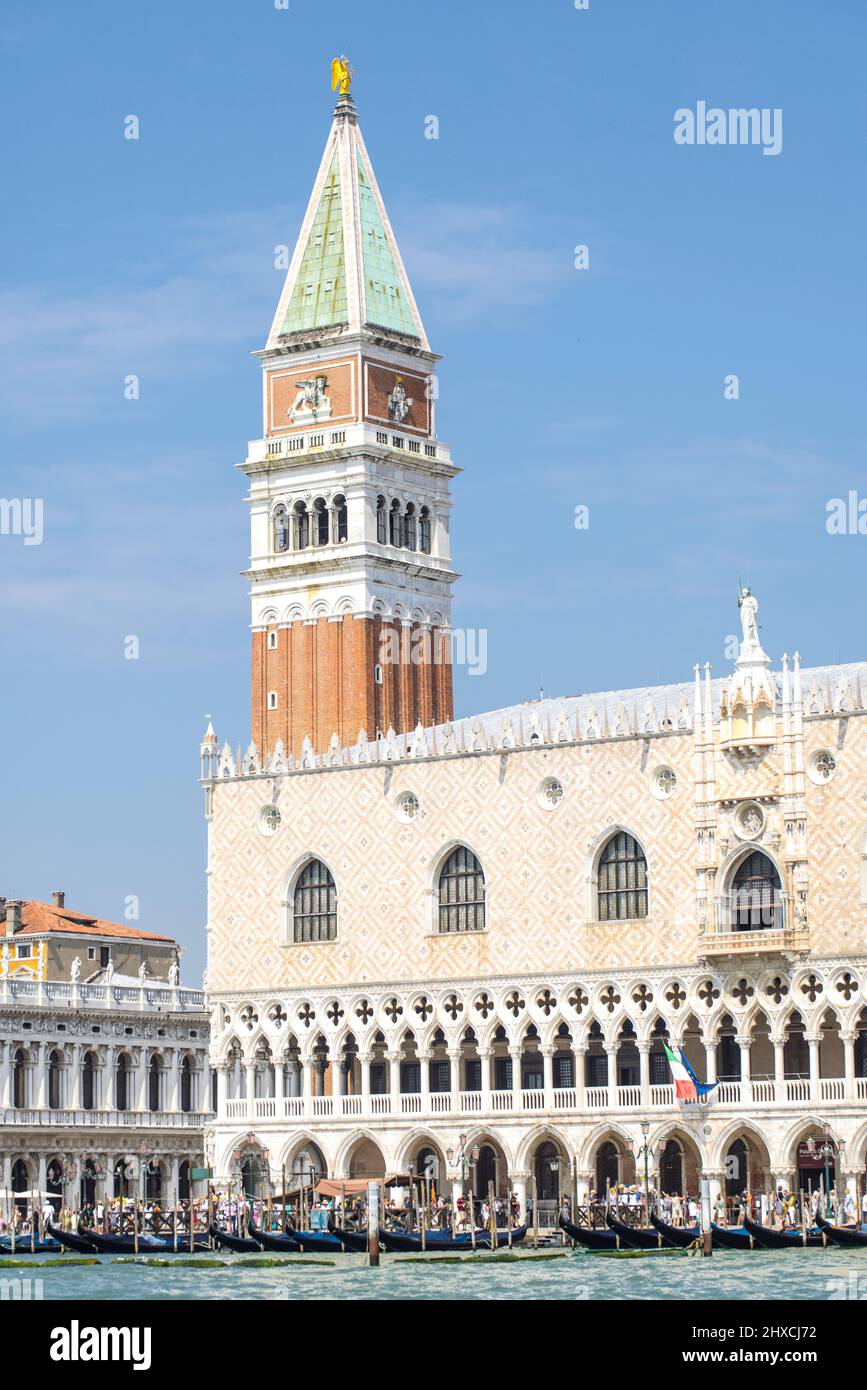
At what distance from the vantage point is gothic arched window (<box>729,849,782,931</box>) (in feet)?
188

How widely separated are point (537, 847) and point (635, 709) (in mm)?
3791

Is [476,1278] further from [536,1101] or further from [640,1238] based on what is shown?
[536,1101]

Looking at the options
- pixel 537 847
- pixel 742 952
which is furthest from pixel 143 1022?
pixel 742 952

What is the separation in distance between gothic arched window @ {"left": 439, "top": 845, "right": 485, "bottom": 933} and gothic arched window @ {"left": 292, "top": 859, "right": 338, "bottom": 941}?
293 cm

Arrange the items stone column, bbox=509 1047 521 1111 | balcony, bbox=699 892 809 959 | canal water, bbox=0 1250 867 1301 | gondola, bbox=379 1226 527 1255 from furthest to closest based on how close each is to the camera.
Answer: stone column, bbox=509 1047 521 1111, balcony, bbox=699 892 809 959, gondola, bbox=379 1226 527 1255, canal water, bbox=0 1250 867 1301

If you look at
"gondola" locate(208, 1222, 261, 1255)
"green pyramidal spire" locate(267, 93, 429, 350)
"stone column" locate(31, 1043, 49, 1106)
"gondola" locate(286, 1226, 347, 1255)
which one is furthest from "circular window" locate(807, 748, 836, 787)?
"stone column" locate(31, 1043, 49, 1106)

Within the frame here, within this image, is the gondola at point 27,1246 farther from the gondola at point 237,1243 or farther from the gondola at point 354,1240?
the gondola at point 354,1240

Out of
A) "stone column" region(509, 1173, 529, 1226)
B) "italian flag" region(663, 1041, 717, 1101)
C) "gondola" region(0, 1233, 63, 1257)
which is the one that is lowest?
"gondola" region(0, 1233, 63, 1257)

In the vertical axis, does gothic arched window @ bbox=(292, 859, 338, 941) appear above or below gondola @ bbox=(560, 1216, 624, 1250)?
above

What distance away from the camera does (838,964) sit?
185 feet

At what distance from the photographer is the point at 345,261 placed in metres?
76.3

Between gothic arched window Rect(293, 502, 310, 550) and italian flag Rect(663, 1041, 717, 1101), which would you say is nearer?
italian flag Rect(663, 1041, 717, 1101)

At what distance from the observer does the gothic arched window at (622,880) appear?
5944 centimetres

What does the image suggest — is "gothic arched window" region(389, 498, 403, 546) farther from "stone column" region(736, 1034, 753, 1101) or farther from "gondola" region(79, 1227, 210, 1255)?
"gondola" region(79, 1227, 210, 1255)
